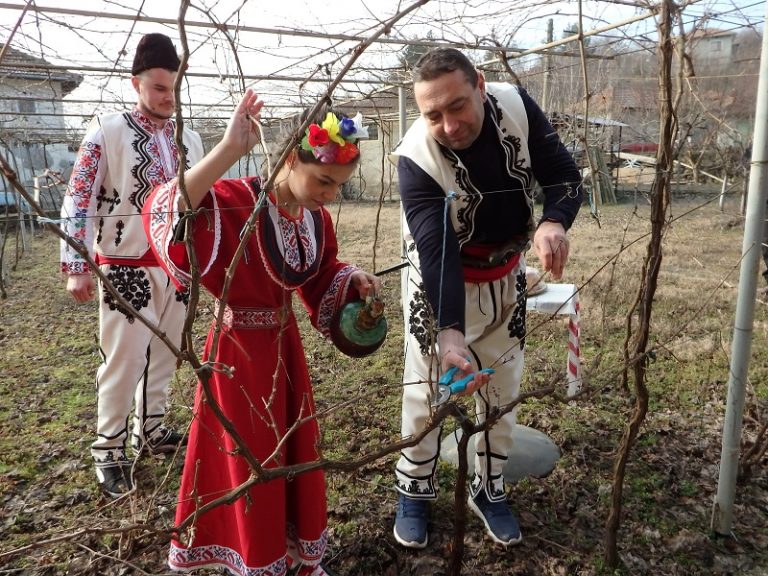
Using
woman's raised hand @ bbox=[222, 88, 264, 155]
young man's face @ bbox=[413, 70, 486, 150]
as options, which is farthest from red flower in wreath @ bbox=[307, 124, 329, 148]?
young man's face @ bbox=[413, 70, 486, 150]

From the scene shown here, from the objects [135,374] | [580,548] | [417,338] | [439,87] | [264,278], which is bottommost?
[580,548]

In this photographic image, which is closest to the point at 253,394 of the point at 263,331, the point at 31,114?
the point at 263,331

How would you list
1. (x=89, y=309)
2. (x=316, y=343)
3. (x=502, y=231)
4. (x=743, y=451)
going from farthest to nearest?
(x=89, y=309)
(x=316, y=343)
(x=743, y=451)
(x=502, y=231)

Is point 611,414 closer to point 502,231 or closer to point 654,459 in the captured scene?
point 654,459

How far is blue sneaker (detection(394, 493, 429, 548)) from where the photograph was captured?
2168mm

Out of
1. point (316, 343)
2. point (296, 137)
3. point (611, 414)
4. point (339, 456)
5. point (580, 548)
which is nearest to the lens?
point (296, 137)

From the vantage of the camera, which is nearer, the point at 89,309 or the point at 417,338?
the point at 417,338

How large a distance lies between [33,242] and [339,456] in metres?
10.5

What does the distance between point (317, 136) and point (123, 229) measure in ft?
4.08

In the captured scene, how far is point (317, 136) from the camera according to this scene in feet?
5.06

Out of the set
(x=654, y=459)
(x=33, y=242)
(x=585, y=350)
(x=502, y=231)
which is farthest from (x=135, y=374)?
(x=33, y=242)

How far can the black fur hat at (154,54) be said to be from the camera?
2.28 m

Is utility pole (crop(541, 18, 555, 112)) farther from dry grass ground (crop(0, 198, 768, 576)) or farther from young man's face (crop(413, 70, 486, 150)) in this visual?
dry grass ground (crop(0, 198, 768, 576))

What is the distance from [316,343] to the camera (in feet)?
15.2
